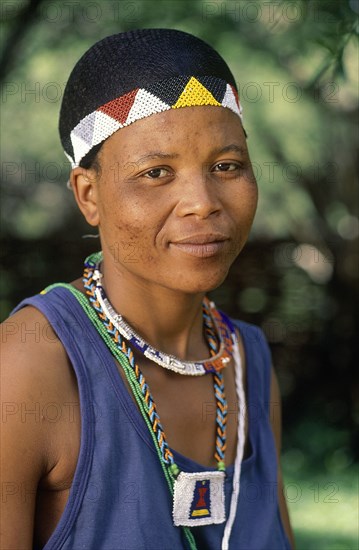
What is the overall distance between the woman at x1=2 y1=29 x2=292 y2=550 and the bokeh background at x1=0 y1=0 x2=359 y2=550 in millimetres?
2971

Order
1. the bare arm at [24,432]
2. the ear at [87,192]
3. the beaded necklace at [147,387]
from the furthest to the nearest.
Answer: the ear at [87,192]
the beaded necklace at [147,387]
the bare arm at [24,432]

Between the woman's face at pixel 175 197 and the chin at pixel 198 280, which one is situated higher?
the woman's face at pixel 175 197

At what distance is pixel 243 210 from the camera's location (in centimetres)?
233

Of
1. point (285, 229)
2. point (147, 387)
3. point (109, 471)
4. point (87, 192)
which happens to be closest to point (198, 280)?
point (147, 387)

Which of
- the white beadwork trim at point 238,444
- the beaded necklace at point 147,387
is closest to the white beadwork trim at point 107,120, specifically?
the beaded necklace at point 147,387

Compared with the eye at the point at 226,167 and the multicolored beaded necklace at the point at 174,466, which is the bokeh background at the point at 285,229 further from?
the eye at the point at 226,167

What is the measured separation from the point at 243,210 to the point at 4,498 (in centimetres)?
96

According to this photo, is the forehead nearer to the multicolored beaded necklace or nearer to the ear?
the ear

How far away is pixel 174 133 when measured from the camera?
2.21 metres

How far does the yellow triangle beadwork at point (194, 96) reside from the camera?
224 centimetres

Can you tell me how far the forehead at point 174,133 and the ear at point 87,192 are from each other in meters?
0.14

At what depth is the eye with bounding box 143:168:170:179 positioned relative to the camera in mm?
2223

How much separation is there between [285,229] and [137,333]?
14.1 feet

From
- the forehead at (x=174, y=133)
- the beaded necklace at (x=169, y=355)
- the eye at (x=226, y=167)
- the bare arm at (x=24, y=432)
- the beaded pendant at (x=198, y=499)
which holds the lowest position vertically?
the beaded pendant at (x=198, y=499)
